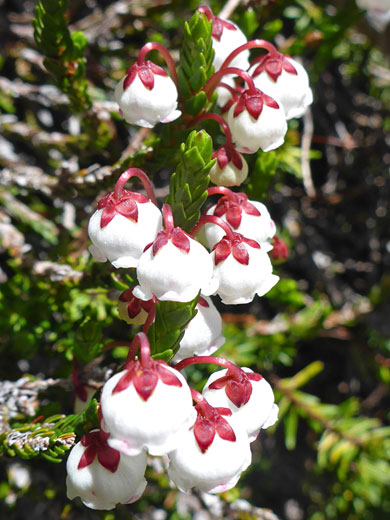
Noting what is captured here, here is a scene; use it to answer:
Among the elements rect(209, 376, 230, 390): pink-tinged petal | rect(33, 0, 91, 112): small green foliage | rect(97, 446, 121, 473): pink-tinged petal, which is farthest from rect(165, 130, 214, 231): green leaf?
rect(33, 0, 91, 112): small green foliage

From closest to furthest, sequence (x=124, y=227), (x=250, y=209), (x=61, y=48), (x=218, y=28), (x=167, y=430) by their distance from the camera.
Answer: (x=167, y=430)
(x=124, y=227)
(x=250, y=209)
(x=218, y=28)
(x=61, y=48)

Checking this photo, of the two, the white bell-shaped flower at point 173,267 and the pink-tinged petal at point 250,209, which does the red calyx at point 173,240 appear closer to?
the white bell-shaped flower at point 173,267

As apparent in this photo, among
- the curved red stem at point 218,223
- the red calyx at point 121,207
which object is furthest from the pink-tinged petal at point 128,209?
the curved red stem at point 218,223

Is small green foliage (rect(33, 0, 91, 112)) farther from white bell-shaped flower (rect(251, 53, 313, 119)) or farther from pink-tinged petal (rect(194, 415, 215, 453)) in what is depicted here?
pink-tinged petal (rect(194, 415, 215, 453))

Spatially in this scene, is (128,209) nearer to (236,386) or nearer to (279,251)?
(236,386)

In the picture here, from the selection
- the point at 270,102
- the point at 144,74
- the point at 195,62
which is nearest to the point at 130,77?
the point at 144,74

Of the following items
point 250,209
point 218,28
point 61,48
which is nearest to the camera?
point 250,209
